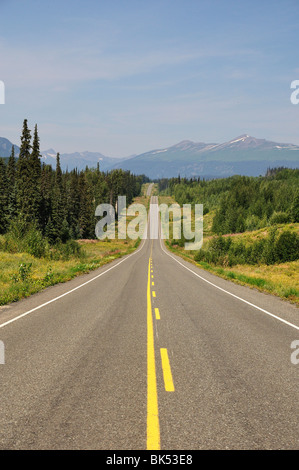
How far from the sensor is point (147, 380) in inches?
191

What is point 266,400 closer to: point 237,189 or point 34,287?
point 34,287

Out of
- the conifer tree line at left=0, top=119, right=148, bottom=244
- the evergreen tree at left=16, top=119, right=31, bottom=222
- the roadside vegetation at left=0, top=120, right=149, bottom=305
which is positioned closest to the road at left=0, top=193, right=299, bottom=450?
the roadside vegetation at left=0, top=120, right=149, bottom=305

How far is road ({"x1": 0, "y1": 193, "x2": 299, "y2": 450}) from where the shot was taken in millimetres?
3418

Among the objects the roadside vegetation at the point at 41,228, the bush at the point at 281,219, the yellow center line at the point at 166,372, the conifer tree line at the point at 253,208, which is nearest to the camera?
the yellow center line at the point at 166,372

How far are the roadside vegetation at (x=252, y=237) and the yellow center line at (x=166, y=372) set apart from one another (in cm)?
892

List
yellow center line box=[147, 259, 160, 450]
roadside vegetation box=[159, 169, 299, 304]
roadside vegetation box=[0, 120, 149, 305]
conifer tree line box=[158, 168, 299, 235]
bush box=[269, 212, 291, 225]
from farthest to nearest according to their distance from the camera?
conifer tree line box=[158, 168, 299, 235] < bush box=[269, 212, 291, 225] < roadside vegetation box=[159, 169, 299, 304] < roadside vegetation box=[0, 120, 149, 305] < yellow center line box=[147, 259, 160, 450]

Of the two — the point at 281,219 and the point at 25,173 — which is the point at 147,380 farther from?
the point at 281,219

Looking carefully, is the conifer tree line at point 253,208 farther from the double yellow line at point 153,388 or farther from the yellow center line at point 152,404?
the yellow center line at point 152,404

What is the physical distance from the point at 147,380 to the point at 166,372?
1.56 ft

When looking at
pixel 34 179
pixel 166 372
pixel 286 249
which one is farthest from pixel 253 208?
pixel 166 372

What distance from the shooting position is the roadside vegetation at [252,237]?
82.3ft

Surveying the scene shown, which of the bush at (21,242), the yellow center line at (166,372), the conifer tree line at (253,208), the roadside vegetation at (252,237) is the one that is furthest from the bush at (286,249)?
the yellow center line at (166,372)

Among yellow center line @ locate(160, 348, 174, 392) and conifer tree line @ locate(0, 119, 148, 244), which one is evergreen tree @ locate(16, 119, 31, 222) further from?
yellow center line @ locate(160, 348, 174, 392)

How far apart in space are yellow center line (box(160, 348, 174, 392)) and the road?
2 cm
